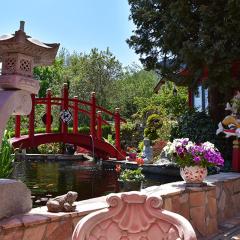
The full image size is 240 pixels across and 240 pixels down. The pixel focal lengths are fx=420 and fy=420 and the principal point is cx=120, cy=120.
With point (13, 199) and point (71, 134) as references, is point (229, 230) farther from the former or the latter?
point (71, 134)

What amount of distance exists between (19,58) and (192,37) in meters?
8.05

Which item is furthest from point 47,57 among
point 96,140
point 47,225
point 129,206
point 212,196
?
point 96,140

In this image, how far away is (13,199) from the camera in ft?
11.6

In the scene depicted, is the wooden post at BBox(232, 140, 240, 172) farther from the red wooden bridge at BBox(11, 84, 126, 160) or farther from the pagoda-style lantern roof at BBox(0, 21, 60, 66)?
the red wooden bridge at BBox(11, 84, 126, 160)

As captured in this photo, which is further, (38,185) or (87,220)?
(38,185)

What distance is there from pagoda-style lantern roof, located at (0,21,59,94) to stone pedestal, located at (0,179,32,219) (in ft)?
2.81

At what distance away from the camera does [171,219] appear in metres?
2.49

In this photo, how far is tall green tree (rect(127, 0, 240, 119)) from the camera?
10039 millimetres

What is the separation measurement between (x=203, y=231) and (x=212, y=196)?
1.63ft

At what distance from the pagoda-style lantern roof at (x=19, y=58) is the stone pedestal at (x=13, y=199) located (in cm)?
86

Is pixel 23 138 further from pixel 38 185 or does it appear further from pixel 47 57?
pixel 47 57

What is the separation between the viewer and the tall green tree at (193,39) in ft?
32.9

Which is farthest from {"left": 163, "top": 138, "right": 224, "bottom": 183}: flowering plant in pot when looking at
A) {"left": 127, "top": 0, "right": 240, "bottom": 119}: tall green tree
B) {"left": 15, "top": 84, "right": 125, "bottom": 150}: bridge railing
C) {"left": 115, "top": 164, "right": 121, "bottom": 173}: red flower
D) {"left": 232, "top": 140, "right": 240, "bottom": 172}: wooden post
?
{"left": 15, "top": 84, "right": 125, "bottom": 150}: bridge railing

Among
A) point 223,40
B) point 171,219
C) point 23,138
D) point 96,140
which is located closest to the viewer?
point 171,219
